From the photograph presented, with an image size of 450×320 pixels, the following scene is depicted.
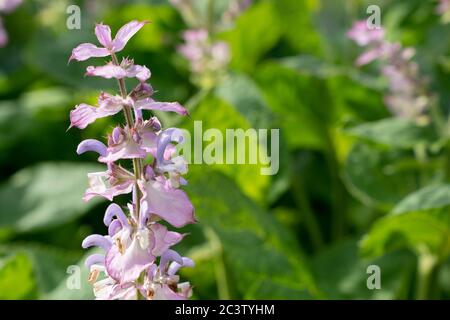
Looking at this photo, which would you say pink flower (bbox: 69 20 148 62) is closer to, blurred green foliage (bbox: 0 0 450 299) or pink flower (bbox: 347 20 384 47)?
blurred green foliage (bbox: 0 0 450 299)

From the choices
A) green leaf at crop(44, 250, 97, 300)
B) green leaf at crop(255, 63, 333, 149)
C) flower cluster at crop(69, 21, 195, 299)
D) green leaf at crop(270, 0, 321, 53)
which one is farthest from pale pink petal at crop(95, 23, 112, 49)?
green leaf at crop(270, 0, 321, 53)

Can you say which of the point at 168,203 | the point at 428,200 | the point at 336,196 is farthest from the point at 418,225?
the point at 168,203

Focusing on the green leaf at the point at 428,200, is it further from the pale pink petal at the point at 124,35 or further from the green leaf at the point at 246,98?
the pale pink petal at the point at 124,35

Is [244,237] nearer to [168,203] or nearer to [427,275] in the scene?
[427,275]

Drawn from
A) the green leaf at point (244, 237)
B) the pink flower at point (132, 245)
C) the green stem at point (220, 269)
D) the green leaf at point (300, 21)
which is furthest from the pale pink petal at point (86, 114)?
the green leaf at point (300, 21)

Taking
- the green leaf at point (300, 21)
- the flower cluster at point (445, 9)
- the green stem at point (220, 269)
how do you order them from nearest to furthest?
the green stem at point (220, 269) < the flower cluster at point (445, 9) < the green leaf at point (300, 21)
